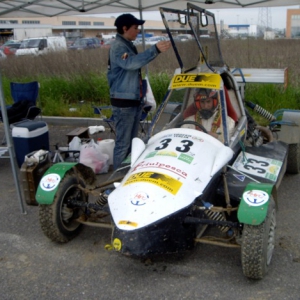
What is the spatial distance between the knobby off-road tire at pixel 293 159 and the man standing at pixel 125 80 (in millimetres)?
2093

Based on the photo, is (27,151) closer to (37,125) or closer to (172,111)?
(37,125)

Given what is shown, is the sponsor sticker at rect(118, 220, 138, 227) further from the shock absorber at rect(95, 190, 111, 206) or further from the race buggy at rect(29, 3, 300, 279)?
the shock absorber at rect(95, 190, 111, 206)

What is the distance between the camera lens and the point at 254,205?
3457mm

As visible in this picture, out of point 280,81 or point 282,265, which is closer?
point 282,265

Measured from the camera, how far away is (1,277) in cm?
381

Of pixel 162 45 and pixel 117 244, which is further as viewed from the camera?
pixel 162 45

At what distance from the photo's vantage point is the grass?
30.2ft

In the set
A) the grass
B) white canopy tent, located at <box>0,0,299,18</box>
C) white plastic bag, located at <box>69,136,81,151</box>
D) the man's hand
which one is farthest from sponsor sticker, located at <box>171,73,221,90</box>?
the grass

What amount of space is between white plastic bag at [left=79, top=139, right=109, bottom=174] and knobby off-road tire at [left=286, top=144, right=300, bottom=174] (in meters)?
2.56

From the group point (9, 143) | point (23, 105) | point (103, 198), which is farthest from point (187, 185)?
point (23, 105)

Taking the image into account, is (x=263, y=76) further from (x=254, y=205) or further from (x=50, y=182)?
(x=50, y=182)

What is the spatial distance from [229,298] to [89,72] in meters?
9.53

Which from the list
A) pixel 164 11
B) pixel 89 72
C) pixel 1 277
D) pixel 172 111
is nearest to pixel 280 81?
pixel 172 111

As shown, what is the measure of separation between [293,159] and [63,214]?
3276mm
